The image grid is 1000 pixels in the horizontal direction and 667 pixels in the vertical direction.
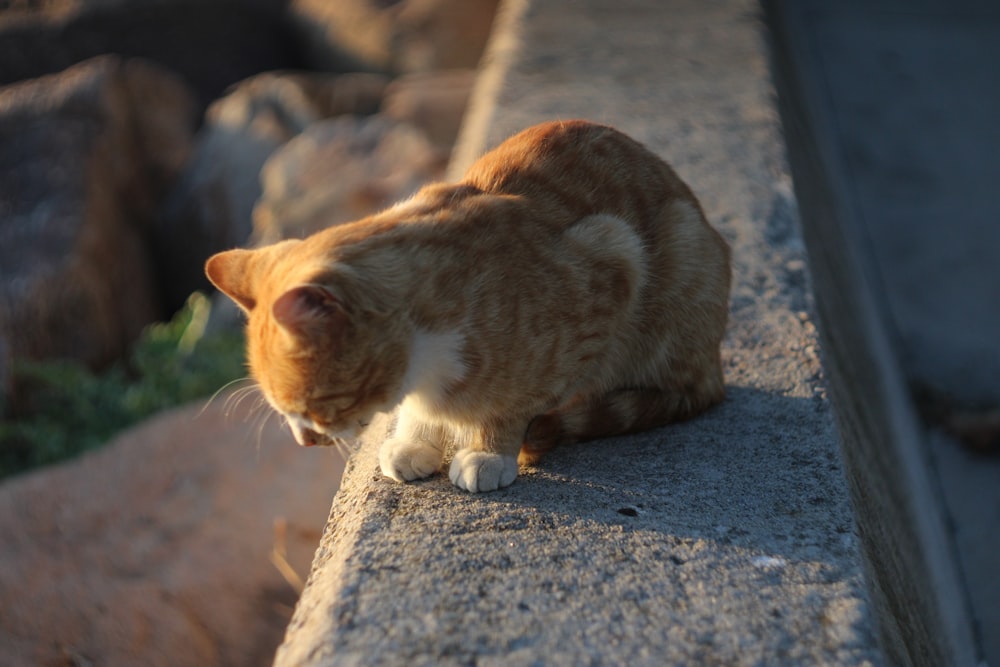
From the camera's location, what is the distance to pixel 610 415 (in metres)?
2.26

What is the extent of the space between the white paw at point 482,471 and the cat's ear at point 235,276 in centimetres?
53

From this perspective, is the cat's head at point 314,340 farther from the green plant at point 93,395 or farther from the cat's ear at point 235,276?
the green plant at point 93,395

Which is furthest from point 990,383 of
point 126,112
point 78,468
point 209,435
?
point 126,112

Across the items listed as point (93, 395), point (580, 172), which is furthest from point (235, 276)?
point (93, 395)

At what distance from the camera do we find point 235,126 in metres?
6.23

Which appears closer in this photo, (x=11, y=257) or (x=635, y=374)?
(x=635, y=374)

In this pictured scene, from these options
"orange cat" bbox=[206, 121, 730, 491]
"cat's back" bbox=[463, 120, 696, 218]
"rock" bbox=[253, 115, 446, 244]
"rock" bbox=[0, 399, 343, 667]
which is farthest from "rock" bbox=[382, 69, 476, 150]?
"orange cat" bbox=[206, 121, 730, 491]

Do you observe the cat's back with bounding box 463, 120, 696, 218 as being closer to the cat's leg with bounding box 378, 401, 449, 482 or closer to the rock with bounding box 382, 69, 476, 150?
the cat's leg with bounding box 378, 401, 449, 482

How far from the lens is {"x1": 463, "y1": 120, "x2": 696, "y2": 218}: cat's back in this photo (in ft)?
7.31

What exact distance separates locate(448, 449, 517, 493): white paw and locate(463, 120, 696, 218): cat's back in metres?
0.56

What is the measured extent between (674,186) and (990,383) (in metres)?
2.09

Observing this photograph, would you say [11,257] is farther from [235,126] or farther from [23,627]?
[23,627]

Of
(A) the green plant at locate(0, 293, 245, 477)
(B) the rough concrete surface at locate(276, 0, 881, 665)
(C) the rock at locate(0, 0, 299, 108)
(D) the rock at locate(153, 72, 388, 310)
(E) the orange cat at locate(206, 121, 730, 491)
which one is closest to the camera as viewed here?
(B) the rough concrete surface at locate(276, 0, 881, 665)

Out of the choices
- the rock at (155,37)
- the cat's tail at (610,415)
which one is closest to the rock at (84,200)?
the rock at (155,37)
